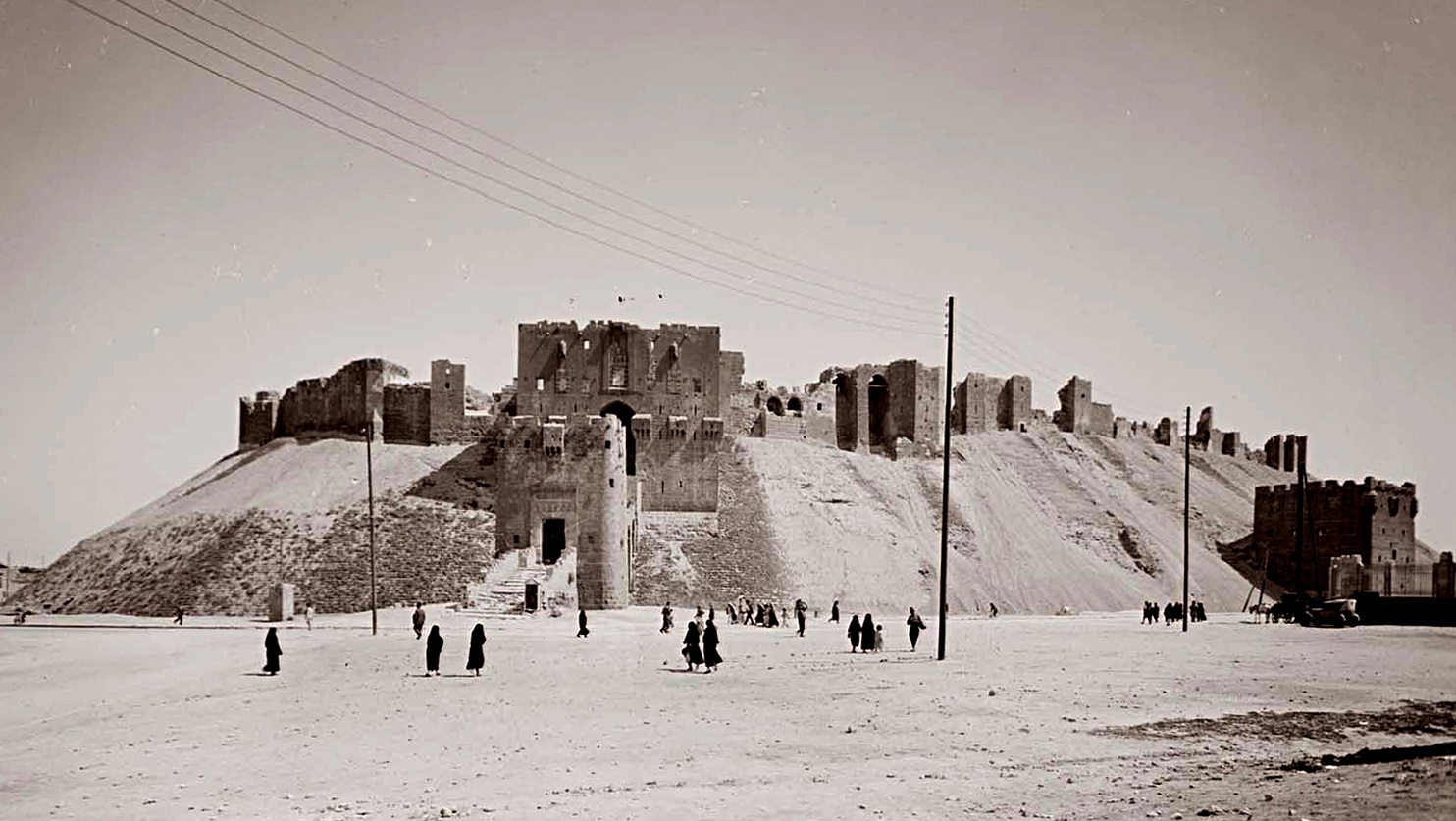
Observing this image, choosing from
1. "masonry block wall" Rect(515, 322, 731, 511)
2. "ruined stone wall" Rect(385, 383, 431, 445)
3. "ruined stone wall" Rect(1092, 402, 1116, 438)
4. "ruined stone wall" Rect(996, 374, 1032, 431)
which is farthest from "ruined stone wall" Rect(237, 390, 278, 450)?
"ruined stone wall" Rect(1092, 402, 1116, 438)

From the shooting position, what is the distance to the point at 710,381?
7050 cm

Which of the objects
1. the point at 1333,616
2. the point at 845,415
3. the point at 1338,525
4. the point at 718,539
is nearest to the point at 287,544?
the point at 718,539

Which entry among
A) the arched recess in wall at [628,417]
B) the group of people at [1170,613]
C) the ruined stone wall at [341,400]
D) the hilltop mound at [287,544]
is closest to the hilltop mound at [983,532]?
the arched recess in wall at [628,417]

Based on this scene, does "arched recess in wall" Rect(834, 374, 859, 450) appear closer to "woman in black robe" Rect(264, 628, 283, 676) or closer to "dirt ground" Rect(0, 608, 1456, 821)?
"dirt ground" Rect(0, 608, 1456, 821)

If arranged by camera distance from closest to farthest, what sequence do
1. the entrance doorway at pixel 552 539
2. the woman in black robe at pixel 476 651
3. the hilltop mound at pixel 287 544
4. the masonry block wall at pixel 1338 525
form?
the woman in black robe at pixel 476 651 < the hilltop mound at pixel 287 544 < the entrance doorway at pixel 552 539 < the masonry block wall at pixel 1338 525

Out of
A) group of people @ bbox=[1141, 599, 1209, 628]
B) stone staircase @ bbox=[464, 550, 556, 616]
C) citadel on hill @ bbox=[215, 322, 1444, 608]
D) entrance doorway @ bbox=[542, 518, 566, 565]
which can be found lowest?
group of people @ bbox=[1141, 599, 1209, 628]

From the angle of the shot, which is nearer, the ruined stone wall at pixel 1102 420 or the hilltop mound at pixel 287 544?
the hilltop mound at pixel 287 544

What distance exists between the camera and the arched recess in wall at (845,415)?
82.6 metres

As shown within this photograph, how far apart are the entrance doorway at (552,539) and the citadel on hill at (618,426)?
88 mm

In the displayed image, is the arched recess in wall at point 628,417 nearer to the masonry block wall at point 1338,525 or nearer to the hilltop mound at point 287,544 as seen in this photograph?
the hilltop mound at point 287,544

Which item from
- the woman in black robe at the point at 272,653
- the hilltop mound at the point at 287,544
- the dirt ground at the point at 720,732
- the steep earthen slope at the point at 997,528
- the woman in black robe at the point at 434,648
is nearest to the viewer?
the dirt ground at the point at 720,732

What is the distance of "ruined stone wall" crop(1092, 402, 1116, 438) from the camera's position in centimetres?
10069

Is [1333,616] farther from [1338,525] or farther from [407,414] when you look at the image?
[407,414]

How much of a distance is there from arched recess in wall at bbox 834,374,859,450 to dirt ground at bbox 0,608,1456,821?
42.6m
